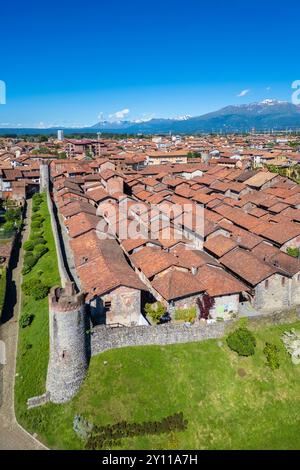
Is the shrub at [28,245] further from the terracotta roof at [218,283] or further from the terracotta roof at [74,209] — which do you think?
the terracotta roof at [218,283]

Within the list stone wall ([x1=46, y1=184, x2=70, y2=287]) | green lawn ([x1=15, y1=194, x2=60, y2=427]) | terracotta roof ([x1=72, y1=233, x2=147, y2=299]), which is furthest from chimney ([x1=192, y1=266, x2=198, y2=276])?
green lawn ([x1=15, y1=194, x2=60, y2=427])

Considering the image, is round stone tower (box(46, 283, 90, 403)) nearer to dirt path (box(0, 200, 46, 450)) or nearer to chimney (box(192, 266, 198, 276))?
dirt path (box(0, 200, 46, 450))

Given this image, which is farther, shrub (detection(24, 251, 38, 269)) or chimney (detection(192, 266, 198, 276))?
shrub (detection(24, 251, 38, 269))

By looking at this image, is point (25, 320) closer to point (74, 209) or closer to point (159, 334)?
point (159, 334)

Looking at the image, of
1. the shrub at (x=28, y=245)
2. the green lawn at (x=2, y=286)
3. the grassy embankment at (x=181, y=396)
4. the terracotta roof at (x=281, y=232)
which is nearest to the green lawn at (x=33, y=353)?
the grassy embankment at (x=181, y=396)

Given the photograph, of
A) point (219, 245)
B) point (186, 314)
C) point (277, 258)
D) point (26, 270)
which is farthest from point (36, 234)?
point (277, 258)

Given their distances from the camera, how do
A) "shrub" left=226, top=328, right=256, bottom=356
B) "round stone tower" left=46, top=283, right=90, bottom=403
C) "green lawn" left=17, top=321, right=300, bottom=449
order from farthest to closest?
"shrub" left=226, top=328, right=256, bottom=356, "green lawn" left=17, top=321, right=300, bottom=449, "round stone tower" left=46, top=283, right=90, bottom=403
